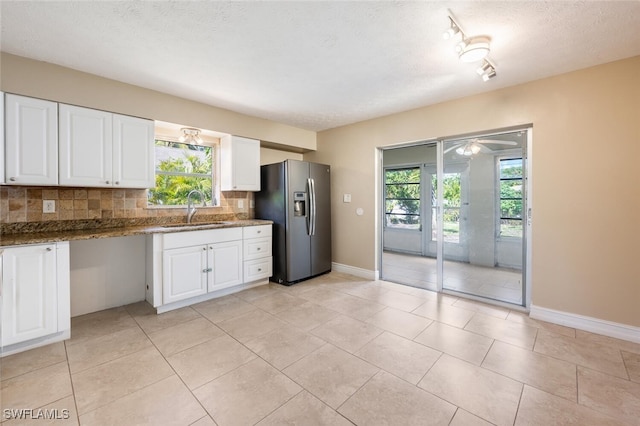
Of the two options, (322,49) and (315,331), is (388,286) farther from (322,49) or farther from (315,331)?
(322,49)

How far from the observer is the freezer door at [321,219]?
410 cm

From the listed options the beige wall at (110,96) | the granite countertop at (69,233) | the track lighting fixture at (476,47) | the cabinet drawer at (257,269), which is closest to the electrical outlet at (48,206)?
the granite countertop at (69,233)

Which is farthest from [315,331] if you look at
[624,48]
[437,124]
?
[624,48]

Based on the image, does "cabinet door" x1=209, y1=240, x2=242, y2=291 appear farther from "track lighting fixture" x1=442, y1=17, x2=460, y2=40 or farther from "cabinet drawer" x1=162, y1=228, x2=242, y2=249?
"track lighting fixture" x1=442, y1=17, x2=460, y2=40

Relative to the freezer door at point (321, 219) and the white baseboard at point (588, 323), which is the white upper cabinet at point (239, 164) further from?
the white baseboard at point (588, 323)

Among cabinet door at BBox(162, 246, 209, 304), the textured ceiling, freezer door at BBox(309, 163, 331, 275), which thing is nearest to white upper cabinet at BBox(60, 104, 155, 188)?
the textured ceiling

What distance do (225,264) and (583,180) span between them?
12.7 ft

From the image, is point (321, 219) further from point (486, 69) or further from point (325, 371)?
point (486, 69)

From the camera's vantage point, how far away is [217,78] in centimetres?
266

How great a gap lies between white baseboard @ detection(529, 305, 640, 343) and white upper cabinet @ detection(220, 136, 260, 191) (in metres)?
3.73

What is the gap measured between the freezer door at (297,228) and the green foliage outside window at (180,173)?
1.19 meters

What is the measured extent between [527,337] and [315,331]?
74.8 inches

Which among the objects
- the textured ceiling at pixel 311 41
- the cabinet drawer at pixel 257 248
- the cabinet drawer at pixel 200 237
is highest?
the textured ceiling at pixel 311 41

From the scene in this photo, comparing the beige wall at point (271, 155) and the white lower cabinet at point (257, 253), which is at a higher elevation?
the beige wall at point (271, 155)
